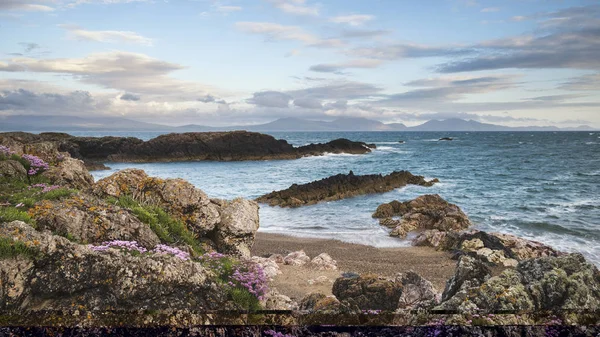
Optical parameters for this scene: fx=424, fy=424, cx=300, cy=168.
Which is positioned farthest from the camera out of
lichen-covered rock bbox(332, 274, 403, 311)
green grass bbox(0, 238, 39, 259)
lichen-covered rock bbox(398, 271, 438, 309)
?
lichen-covered rock bbox(398, 271, 438, 309)

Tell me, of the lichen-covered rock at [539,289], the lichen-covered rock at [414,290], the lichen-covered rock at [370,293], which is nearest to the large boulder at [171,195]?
the lichen-covered rock at [370,293]

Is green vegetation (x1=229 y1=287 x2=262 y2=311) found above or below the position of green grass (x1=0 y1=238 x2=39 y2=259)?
below

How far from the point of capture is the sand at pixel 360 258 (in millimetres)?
10875

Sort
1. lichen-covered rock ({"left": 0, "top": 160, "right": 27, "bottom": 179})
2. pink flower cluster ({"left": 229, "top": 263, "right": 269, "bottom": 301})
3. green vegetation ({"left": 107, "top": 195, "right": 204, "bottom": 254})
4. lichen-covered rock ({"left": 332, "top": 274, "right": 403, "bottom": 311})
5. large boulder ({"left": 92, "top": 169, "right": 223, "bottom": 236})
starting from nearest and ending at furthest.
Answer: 1. lichen-covered rock ({"left": 332, "top": 274, "right": 403, "bottom": 311})
2. pink flower cluster ({"left": 229, "top": 263, "right": 269, "bottom": 301})
3. green vegetation ({"left": 107, "top": 195, "right": 204, "bottom": 254})
4. large boulder ({"left": 92, "top": 169, "right": 223, "bottom": 236})
5. lichen-covered rock ({"left": 0, "top": 160, "right": 27, "bottom": 179})

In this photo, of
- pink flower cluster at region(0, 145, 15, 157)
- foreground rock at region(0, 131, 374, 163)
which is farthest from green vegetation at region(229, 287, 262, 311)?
foreground rock at region(0, 131, 374, 163)

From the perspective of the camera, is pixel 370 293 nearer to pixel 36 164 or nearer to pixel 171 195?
pixel 171 195

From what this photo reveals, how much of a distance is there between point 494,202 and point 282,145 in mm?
55632

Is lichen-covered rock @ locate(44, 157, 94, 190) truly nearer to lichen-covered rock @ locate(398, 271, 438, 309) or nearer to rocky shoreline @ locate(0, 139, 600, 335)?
rocky shoreline @ locate(0, 139, 600, 335)

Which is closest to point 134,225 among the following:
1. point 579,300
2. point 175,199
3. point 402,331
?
point 175,199

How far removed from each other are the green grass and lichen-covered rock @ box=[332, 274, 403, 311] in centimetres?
342

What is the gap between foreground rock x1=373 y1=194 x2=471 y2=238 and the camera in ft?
73.8

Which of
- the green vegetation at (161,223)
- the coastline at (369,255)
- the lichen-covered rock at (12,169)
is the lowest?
the coastline at (369,255)

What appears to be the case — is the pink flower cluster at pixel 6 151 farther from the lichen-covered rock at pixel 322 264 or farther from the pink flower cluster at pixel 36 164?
the lichen-covered rock at pixel 322 264

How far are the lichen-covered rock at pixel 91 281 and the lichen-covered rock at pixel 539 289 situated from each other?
235 centimetres
